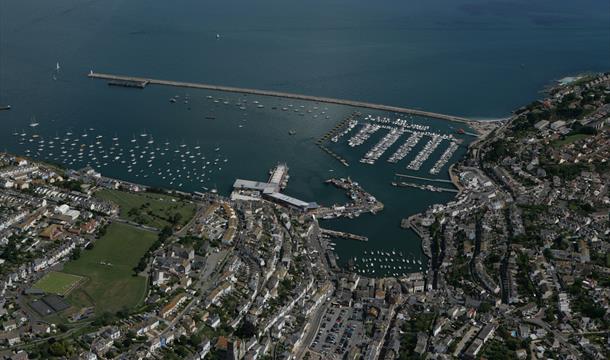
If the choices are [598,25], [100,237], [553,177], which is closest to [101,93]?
[100,237]

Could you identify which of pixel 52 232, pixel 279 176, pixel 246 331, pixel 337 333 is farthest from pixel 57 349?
pixel 279 176

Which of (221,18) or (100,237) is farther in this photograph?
(221,18)

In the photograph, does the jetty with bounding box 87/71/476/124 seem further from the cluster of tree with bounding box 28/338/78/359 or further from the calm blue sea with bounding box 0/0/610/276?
the cluster of tree with bounding box 28/338/78/359

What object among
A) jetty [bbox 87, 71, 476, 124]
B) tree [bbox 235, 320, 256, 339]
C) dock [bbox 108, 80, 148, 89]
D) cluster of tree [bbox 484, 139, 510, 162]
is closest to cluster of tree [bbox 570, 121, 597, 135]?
cluster of tree [bbox 484, 139, 510, 162]

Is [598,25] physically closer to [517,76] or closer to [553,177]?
[517,76]

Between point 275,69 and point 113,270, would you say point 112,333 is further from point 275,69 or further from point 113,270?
point 275,69
